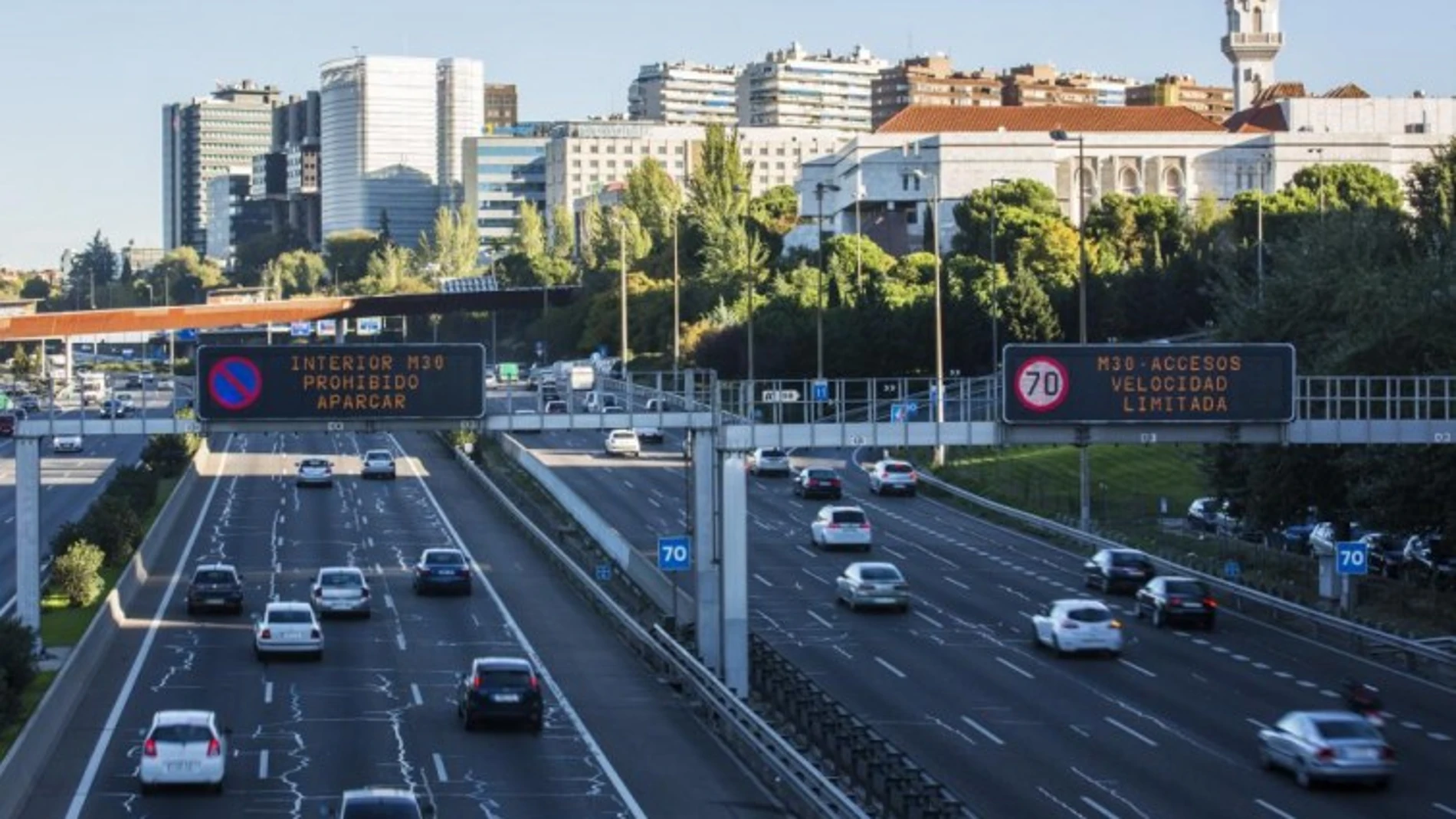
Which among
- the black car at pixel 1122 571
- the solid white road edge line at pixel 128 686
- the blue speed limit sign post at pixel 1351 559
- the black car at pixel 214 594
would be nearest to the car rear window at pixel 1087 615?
the blue speed limit sign post at pixel 1351 559

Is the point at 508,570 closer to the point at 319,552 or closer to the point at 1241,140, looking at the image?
the point at 319,552

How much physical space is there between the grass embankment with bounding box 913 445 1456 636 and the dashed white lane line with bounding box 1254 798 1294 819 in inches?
816

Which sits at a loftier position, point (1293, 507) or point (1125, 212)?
point (1125, 212)

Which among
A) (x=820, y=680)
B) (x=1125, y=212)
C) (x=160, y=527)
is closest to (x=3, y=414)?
(x=820, y=680)

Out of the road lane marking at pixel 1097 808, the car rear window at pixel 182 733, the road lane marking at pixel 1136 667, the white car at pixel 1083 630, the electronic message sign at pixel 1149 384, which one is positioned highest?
the electronic message sign at pixel 1149 384

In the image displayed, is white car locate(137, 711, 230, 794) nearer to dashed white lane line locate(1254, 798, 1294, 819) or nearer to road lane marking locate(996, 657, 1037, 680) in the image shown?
dashed white lane line locate(1254, 798, 1294, 819)

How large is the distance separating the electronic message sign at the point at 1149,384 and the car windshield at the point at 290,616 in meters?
16.3

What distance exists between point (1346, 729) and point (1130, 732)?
18.9 ft

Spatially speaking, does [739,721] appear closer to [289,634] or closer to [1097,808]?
[1097,808]

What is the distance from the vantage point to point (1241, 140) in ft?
621

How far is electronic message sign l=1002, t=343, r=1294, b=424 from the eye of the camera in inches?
1768

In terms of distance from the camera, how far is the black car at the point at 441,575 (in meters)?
63.9

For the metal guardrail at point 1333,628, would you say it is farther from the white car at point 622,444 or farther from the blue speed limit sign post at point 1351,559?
the white car at point 622,444

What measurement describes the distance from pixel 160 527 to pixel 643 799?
42.5m
